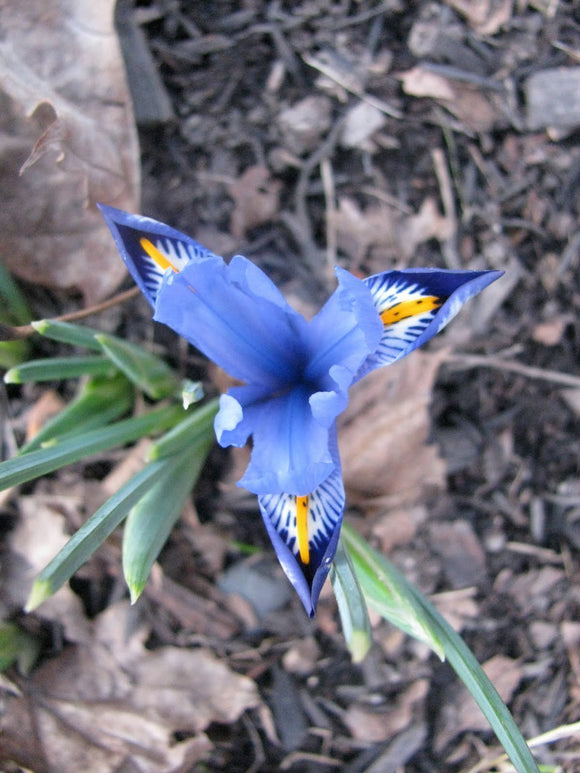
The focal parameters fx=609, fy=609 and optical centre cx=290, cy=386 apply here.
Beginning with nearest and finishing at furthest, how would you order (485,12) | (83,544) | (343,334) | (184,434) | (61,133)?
(83,544)
(343,334)
(184,434)
(61,133)
(485,12)

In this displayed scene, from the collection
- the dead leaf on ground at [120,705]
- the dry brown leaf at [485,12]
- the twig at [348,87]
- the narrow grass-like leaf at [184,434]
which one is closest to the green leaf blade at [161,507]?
the narrow grass-like leaf at [184,434]

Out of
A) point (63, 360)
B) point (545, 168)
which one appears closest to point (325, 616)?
point (63, 360)

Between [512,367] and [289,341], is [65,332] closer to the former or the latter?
[289,341]

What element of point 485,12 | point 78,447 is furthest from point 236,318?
point 485,12

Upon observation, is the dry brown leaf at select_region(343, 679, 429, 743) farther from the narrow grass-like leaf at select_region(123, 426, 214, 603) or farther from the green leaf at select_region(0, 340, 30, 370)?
the green leaf at select_region(0, 340, 30, 370)

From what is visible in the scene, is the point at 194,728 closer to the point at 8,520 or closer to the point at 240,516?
the point at 240,516

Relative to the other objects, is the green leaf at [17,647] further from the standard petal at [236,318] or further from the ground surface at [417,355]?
the standard petal at [236,318]

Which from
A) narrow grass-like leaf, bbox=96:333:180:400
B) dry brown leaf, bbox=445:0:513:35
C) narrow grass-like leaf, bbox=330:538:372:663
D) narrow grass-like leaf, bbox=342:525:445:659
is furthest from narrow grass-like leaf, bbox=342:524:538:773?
dry brown leaf, bbox=445:0:513:35
